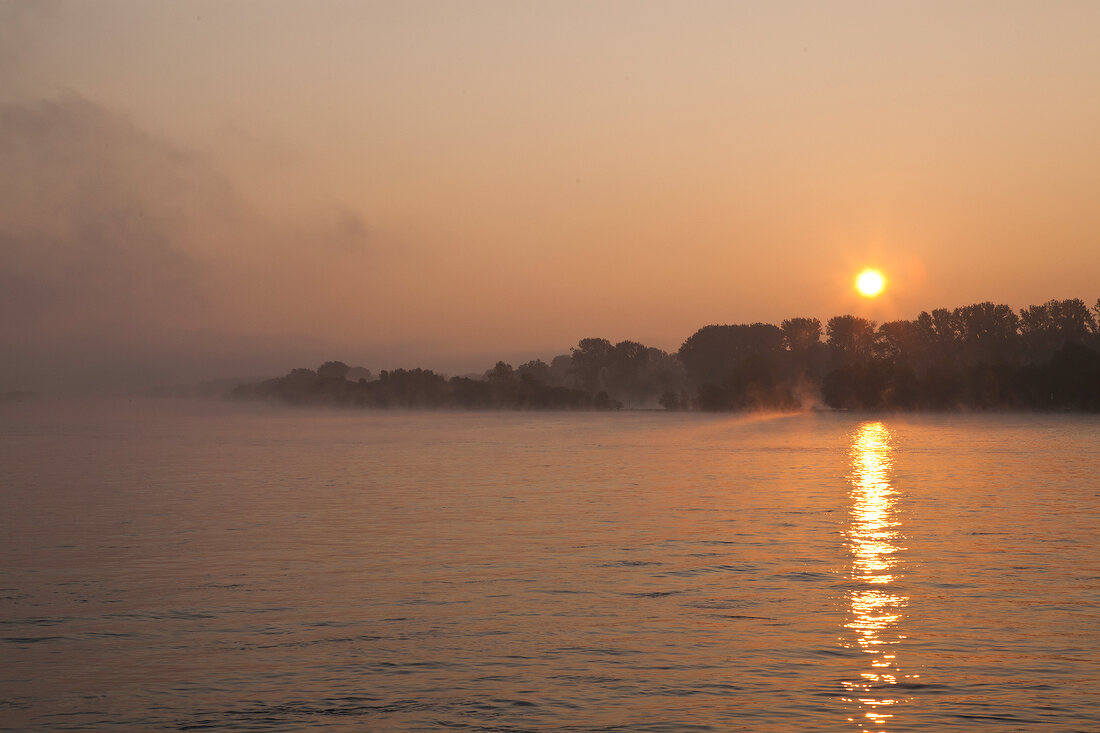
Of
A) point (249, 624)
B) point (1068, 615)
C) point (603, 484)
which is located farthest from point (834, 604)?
point (603, 484)

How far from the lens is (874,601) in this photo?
22.8 metres

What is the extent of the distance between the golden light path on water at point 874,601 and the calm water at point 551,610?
3.4 inches

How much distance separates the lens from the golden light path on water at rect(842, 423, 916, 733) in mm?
15734

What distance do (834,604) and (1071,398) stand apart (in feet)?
625

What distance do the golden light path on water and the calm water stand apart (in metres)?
0.09

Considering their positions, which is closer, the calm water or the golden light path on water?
the calm water

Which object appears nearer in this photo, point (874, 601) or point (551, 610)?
point (551, 610)

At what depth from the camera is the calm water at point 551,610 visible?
15.5 meters

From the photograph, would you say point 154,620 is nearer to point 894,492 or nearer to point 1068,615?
point 1068,615

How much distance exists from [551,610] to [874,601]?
22.0ft

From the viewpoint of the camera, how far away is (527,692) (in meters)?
16.2

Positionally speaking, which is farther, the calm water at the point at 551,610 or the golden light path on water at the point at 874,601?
the golden light path on water at the point at 874,601

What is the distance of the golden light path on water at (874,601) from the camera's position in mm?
15734

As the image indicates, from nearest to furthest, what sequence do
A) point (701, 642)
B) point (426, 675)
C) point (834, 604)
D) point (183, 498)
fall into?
point (426, 675) < point (701, 642) < point (834, 604) < point (183, 498)
